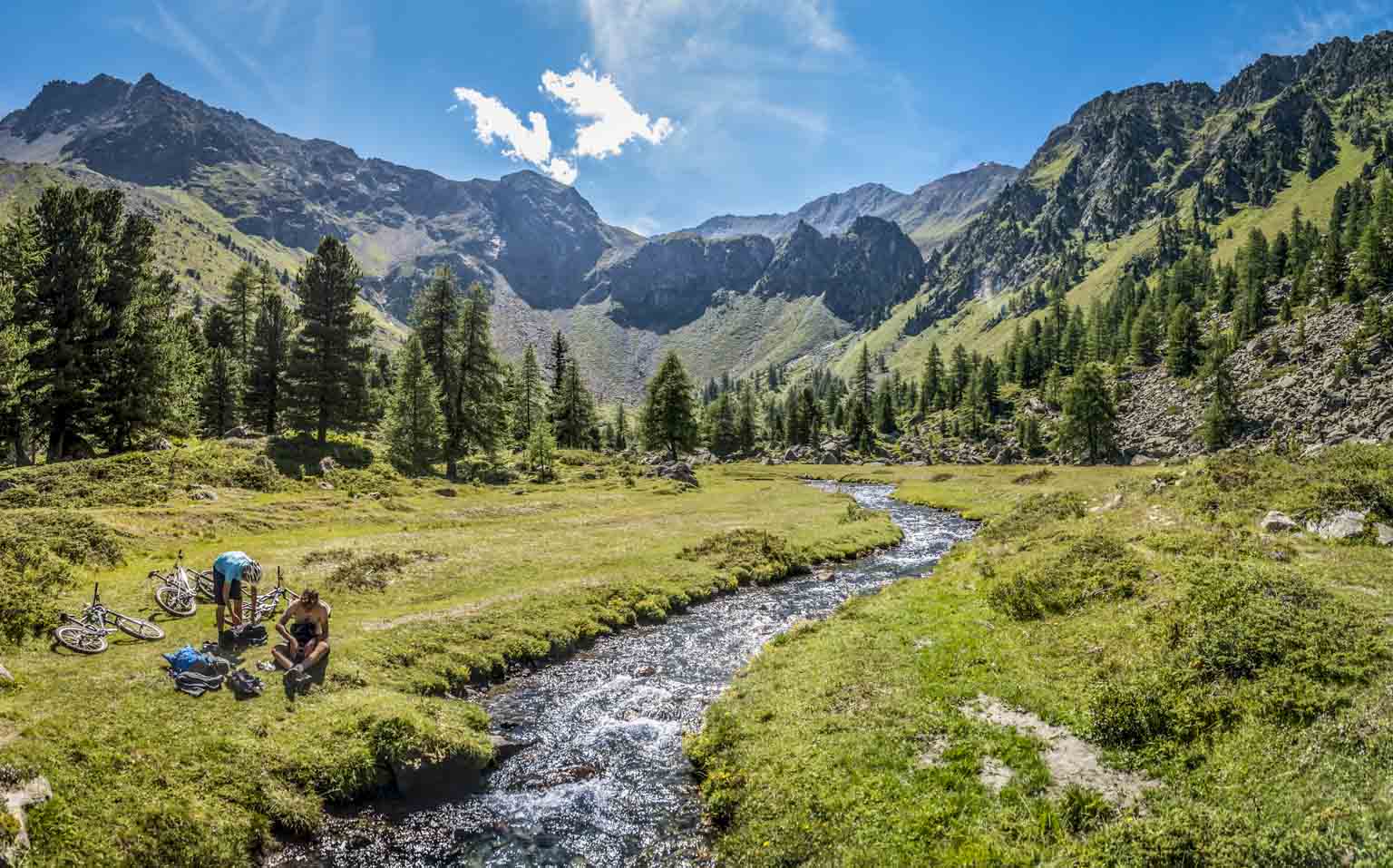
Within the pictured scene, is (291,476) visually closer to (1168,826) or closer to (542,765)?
(542,765)

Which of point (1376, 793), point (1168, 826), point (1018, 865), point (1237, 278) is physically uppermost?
point (1237, 278)

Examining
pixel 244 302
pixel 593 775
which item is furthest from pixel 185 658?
pixel 244 302

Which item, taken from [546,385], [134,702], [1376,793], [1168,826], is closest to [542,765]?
[134,702]

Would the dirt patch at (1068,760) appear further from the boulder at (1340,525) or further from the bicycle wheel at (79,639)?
the bicycle wheel at (79,639)

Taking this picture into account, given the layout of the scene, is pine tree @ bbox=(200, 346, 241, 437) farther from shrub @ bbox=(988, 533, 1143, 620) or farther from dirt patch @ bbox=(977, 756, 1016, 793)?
dirt patch @ bbox=(977, 756, 1016, 793)

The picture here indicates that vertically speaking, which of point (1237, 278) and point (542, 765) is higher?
point (1237, 278)

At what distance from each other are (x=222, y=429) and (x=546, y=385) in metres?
55.4

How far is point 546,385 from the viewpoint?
129500mm

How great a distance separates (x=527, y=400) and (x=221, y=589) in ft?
320

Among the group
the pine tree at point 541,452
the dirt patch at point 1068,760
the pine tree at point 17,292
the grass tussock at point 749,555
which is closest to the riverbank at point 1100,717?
the dirt patch at point 1068,760

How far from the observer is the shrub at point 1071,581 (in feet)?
73.4

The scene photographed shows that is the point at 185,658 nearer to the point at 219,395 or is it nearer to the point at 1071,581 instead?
the point at 1071,581

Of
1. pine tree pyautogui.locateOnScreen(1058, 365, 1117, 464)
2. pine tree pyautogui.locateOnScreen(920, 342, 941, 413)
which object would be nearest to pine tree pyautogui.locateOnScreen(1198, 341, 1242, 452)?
pine tree pyautogui.locateOnScreen(1058, 365, 1117, 464)

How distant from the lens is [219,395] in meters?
86.9
